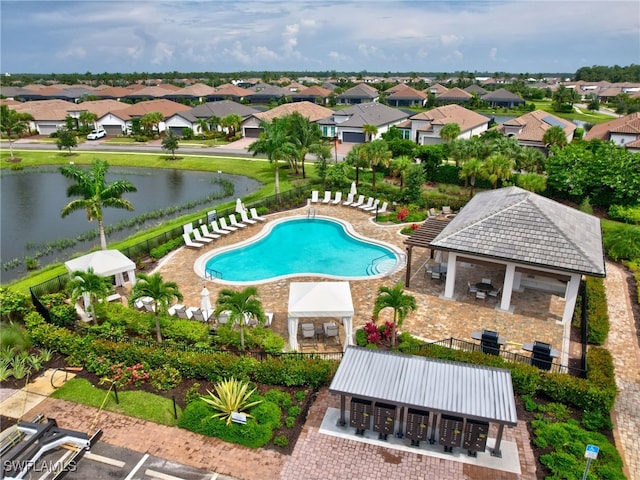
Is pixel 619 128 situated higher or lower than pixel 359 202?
higher

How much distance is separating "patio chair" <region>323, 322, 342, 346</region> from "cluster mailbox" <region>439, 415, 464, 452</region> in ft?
20.4

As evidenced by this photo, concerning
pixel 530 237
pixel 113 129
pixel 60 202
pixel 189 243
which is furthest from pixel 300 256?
pixel 113 129

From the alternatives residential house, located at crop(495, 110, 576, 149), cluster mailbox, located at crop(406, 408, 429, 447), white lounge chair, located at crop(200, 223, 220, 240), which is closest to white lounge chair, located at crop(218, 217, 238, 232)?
white lounge chair, located at crop(200, 223, 220, 240)

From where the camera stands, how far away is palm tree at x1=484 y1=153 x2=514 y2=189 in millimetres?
33925

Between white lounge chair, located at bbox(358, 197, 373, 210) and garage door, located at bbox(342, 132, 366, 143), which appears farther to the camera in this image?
garage door, located at bbox(342, 132, 366, 143)

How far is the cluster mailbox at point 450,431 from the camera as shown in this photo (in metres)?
12.6

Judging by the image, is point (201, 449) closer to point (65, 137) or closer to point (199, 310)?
point (199, 310)

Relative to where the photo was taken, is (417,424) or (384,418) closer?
(417,424)

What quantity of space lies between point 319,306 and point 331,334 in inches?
70.4

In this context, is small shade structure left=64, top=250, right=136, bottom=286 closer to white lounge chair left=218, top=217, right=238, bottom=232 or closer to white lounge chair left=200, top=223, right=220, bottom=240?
white lounge chair left=200, top=223, right=220, bottom=240

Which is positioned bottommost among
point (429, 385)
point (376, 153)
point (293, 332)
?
point (293, 332)

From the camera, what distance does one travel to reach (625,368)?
1680cm

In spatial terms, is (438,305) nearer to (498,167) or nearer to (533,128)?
(498,167)

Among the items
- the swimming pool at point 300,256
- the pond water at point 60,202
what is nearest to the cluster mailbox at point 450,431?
the swimming pool at point 300,256
